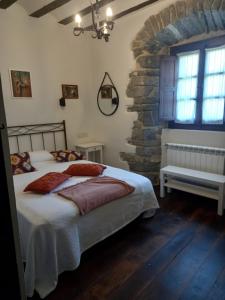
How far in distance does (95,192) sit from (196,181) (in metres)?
1.73

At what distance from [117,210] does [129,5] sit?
9.23ft

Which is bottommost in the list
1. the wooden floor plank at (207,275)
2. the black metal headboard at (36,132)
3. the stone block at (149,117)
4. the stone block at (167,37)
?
the wooden floor plank at (207,275)

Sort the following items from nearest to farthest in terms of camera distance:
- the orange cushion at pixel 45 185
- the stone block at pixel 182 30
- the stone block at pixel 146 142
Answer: the orange cushion at pixel 45 185, the stone block at pixel 182 30, the stone block at pixel 146 142

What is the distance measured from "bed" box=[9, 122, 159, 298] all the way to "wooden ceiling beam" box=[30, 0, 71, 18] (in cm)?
247

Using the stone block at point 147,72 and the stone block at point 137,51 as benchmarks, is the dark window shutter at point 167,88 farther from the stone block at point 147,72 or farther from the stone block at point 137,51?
the stone block at point 137,51

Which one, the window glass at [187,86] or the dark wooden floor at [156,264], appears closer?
the dark wooden floor at [156,264]

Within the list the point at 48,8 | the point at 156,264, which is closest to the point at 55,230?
the point at 156,264

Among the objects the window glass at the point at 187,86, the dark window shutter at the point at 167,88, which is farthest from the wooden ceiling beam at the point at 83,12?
the window glass at the point at 187,86

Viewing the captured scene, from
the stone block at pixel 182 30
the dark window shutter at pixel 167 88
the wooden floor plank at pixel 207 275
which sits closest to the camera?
the wooden floor plank at pixel 207 275

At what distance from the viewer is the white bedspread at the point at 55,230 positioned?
162cm

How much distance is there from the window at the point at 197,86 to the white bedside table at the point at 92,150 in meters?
1.42

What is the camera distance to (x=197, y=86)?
319 centimetres

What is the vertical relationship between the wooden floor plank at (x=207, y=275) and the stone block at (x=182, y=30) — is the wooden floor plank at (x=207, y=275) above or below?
below

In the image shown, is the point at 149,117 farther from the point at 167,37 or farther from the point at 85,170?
the point at 85,170
